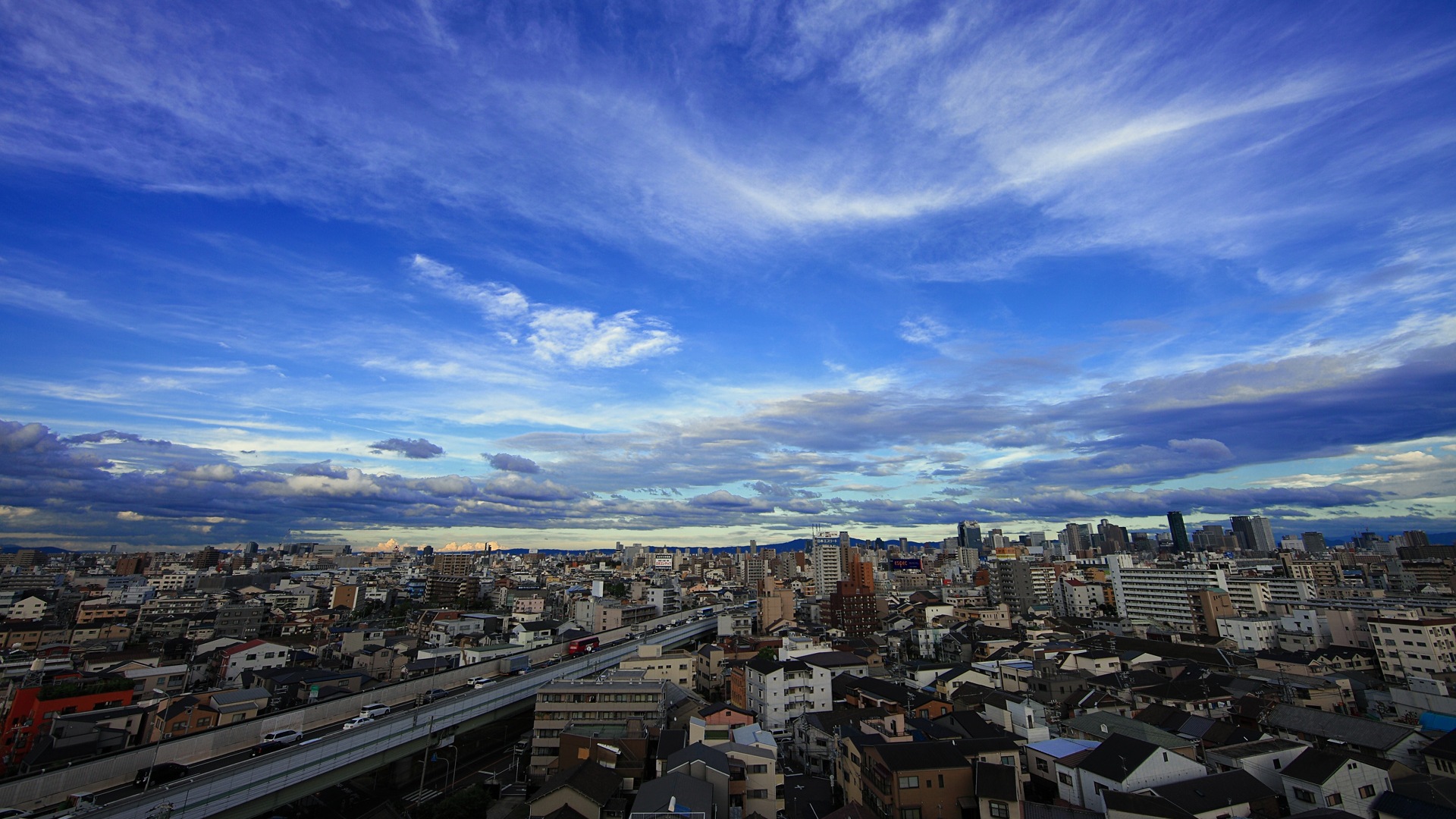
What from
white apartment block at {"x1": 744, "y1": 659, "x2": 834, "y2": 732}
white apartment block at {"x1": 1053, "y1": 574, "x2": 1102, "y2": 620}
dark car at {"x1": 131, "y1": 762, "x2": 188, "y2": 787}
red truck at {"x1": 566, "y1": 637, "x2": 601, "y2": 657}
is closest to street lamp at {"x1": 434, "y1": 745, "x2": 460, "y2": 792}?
dark car at {"x1": 131, "y1": 762, "x2": 188, "y2": 787}

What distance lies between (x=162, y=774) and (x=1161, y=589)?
300 ft

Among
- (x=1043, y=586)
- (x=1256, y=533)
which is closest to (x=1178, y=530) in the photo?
(x=1256, y=533)

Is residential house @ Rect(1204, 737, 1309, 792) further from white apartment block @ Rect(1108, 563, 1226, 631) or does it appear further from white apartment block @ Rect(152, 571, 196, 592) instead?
white apartment block @ Rect(152, 571, 196, 592)

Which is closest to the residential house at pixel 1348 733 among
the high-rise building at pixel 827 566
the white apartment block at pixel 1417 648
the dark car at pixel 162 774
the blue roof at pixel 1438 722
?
the blue roof at pixel 1438 722

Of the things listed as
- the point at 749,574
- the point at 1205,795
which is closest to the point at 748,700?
the point at 1205,795

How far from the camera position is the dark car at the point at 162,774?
2198 centimetres

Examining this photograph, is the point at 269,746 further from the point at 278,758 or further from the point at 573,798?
the point at 573,798

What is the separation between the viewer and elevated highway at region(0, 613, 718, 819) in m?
20.1

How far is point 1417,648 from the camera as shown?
4525cm

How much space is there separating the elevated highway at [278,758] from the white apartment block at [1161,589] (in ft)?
246

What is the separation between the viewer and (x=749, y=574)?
152m

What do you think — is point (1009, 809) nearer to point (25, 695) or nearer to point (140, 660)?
point (25, 695)

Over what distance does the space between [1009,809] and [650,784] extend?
12.9 metres

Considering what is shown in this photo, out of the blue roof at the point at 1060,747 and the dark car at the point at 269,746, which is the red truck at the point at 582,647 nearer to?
the dark car at the point at 269,746
